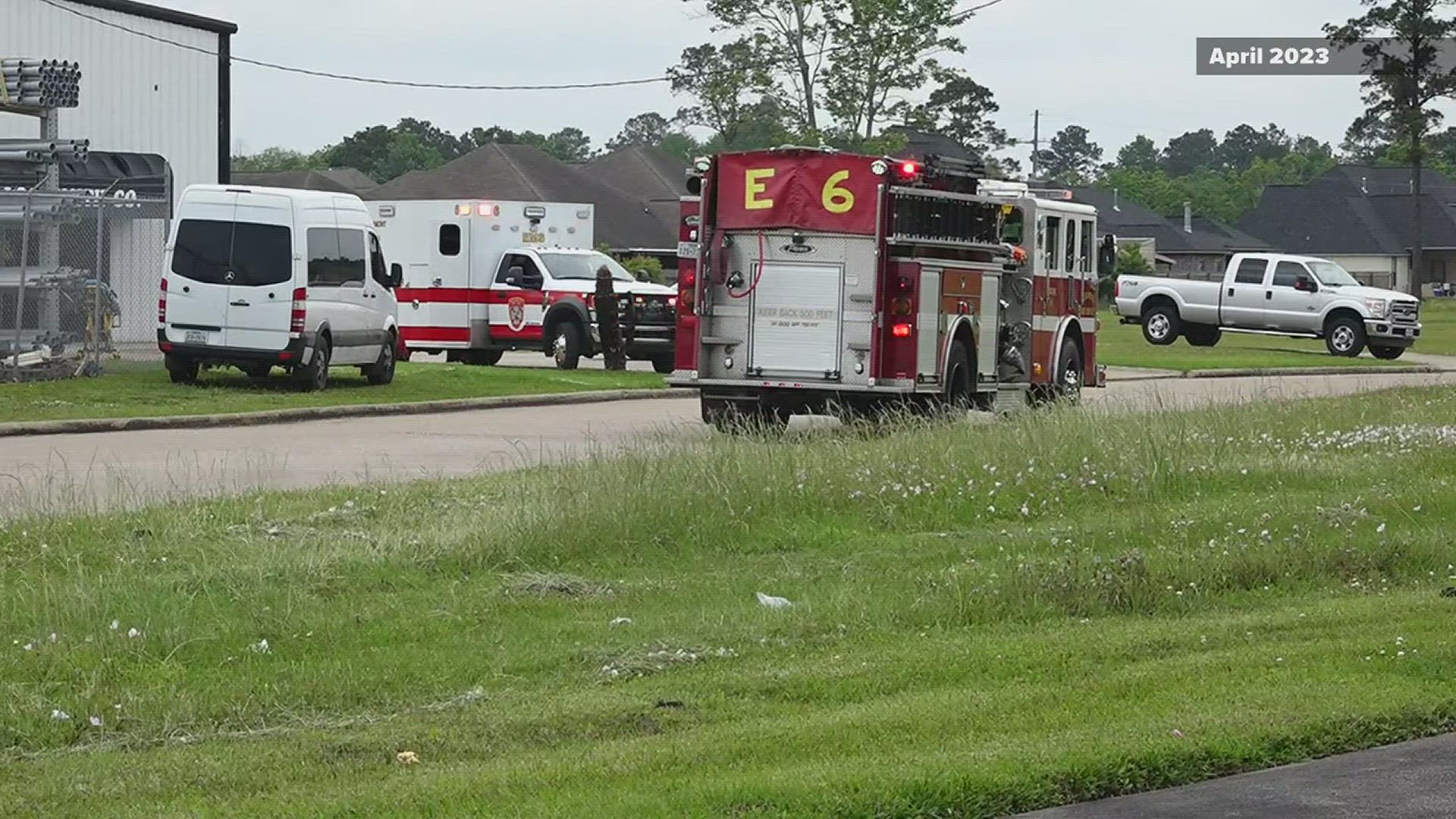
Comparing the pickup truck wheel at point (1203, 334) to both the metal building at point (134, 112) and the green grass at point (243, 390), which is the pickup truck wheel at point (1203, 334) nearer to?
the green grass at point (243, 390)

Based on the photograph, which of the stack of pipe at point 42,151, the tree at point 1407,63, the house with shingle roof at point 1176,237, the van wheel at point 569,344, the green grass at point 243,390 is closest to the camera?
the green grass at point 243,390

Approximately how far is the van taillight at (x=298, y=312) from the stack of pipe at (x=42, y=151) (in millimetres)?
4282

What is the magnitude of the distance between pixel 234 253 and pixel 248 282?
1.31 feet

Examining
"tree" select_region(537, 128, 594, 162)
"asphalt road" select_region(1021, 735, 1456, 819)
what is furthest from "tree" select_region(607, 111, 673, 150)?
"asphalt road" select_region(1021, 735, 1456, 819)

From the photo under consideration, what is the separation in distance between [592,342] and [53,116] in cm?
891

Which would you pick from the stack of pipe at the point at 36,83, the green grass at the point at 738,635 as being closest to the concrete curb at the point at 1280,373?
the stack of pipe at the point at 36,83

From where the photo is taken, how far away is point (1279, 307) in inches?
1887

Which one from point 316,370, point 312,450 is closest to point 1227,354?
point 316,370

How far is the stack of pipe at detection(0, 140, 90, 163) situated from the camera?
2859 centimetres

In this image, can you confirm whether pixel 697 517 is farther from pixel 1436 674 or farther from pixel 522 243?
pixel 522 243

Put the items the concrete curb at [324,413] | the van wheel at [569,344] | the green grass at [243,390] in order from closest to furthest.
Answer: the concrete curb at [324,413]
the green grass at [243,390]
the van wheel at [569,344]

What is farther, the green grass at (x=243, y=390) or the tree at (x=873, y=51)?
the tree at (x=873, y=51)

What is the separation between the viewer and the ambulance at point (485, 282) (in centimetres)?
3541

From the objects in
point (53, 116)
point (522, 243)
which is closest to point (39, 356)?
point (53, 116)
